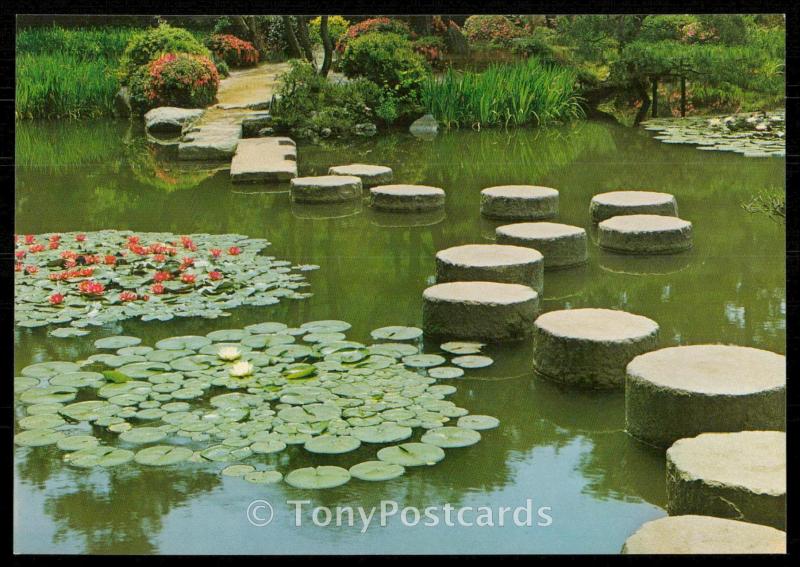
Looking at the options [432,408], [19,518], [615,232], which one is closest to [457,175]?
[615,232]

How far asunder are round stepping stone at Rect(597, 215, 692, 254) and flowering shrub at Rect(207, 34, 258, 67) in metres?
8.37

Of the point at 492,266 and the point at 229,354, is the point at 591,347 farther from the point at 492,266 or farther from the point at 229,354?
the point at 229,354

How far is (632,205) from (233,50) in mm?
8203

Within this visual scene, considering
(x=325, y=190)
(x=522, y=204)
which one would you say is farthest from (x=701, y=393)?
(x=325, y=190)

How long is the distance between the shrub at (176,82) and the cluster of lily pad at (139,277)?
6.70m

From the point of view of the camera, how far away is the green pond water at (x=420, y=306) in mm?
3439

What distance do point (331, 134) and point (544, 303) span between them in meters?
7.77

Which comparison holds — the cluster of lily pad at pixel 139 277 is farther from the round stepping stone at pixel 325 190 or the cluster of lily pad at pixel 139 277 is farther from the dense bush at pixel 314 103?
the dense bush at pixel 314 103

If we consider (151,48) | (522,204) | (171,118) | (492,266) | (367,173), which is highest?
(151,48)

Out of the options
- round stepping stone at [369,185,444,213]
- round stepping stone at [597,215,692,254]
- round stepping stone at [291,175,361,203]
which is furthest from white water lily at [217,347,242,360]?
round stepping stone at [291,175,361,203]

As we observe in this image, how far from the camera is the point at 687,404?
3.86 m

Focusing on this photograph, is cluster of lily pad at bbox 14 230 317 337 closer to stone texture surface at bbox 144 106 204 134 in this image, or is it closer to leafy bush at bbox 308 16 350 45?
stone texture surface at bbox 144 106 204 134

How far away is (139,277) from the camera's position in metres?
6.38
